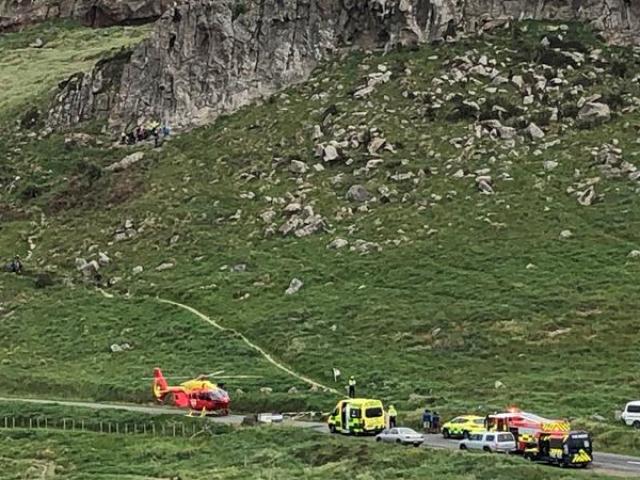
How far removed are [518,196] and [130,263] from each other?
102ft

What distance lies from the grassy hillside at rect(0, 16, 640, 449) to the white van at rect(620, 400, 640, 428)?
0.87 m

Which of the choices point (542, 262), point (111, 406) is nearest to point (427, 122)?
point (542, 262)

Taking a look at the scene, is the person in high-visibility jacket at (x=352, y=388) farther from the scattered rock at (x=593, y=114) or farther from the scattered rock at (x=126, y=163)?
the scattered rock at (x=126, y=163)

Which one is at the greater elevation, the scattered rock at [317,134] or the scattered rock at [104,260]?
the scattered rock at [317,134]

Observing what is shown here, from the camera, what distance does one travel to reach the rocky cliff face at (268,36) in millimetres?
118438

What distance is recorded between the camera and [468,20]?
119 meters

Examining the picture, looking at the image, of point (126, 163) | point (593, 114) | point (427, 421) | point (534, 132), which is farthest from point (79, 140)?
point (427, 421)

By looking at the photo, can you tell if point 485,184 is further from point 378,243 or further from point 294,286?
point 294,286

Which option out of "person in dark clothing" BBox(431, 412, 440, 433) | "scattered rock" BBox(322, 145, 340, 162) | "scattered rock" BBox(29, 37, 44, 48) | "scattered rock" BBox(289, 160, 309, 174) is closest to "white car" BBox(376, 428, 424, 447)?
"person in dark clothing" BBox(431, 412, 440, 433)

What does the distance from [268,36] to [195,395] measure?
60091mm

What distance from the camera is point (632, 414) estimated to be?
192 feet

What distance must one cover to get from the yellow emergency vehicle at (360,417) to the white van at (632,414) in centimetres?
1170

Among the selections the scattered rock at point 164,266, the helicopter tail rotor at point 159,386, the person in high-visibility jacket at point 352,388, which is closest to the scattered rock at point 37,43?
the scattered rock at point 164,266

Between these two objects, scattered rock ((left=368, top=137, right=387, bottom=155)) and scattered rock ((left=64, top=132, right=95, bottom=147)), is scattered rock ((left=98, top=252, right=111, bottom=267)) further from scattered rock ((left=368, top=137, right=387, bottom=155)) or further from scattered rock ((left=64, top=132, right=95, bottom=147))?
scattered rock ((left=64, top=132, right=95, bottom=147))
